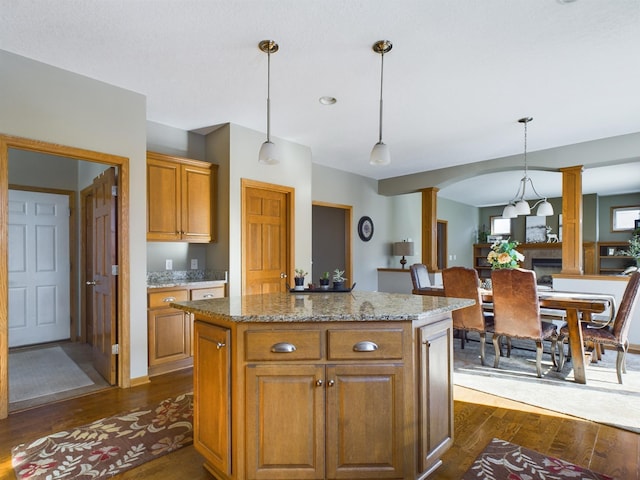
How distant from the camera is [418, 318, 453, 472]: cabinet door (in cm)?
180

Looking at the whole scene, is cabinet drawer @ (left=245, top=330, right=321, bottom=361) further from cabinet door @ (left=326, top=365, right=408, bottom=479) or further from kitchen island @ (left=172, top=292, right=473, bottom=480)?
cabinet door @ (left=326, top=365, right=408, bottom=479)

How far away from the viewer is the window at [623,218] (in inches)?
329

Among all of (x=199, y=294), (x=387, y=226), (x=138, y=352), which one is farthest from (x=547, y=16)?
(x=387, y=226)

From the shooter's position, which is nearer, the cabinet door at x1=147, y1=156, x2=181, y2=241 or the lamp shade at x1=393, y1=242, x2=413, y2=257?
the cabinet door at x1=147, y1=156, x2=181, y2=241

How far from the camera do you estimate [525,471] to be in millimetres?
2002

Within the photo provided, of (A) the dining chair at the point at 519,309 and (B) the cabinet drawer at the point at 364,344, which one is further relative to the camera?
(A) the dining chair at the point at 519,309

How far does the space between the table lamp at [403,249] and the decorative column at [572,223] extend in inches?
108

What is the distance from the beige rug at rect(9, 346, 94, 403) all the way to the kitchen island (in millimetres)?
2278

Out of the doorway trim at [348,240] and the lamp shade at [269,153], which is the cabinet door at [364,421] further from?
the doorway trim at [348,240]

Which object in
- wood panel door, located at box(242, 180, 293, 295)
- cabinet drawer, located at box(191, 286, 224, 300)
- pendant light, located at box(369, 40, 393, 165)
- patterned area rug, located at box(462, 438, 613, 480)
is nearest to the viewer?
patterned area rug, located at box(462, 438, 613, 480)

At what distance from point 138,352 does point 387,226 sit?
524 centimetres


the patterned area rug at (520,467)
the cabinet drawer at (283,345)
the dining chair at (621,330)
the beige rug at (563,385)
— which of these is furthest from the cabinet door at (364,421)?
the dining chair at (621,330)

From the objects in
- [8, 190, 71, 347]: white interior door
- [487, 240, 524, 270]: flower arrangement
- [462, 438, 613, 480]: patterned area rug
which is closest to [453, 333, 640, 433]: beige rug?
[462, 438, 613, 480]: patterned area rug

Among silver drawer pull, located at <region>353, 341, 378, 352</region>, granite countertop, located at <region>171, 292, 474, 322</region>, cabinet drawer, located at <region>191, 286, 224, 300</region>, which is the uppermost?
granite countertop, located at <region>171, 292, 474, 322</region>
